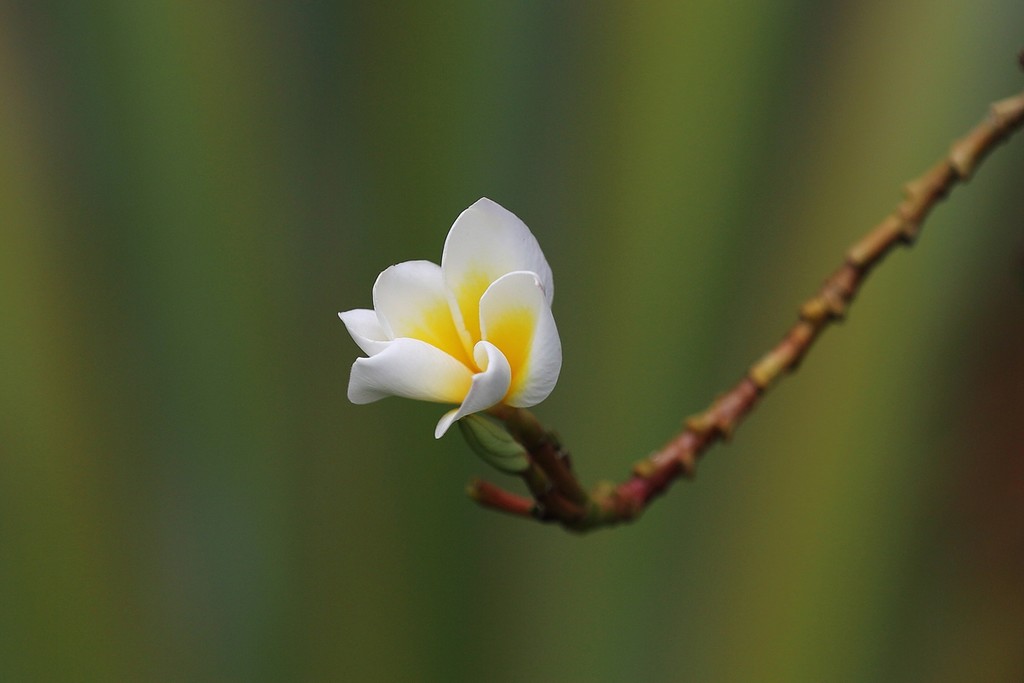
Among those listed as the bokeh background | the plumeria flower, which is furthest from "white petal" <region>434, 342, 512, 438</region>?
the bokeh background

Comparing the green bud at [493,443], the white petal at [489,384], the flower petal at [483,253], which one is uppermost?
the flower petal at [483,253]

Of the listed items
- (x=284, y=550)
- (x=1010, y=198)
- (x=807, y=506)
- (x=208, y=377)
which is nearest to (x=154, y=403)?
(x=208, y=377)

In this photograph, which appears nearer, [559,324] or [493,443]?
[493,443]

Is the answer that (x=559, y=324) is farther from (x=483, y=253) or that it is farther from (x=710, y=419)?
(x=483, y=253)

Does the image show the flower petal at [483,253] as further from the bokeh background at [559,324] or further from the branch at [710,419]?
the bokeh background at [559,324]

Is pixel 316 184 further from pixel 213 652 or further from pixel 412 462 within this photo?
Answer: pixel 213 652

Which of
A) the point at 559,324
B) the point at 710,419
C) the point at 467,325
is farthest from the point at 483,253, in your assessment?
the point at 559,324

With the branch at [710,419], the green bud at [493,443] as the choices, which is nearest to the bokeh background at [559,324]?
the branch at [710,419]

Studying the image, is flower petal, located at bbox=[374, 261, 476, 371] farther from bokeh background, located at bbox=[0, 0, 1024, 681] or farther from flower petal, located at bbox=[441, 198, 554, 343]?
bokeh background, located at bbox=[0, 0, 1024, 681]
